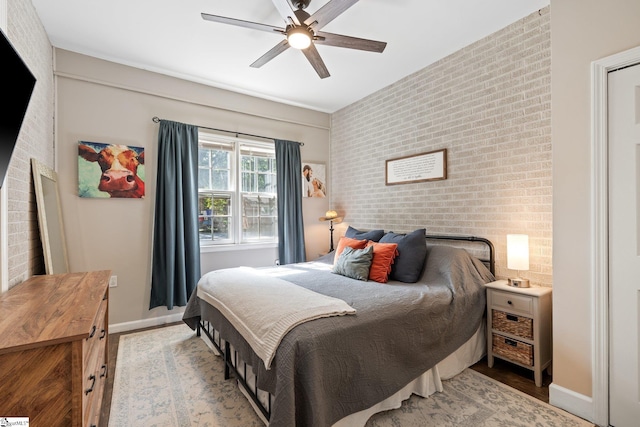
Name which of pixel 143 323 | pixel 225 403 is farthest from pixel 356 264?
pixel 143 323

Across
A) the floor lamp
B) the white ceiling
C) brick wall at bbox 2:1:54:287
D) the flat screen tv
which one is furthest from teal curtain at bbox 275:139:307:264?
the flat screen tv

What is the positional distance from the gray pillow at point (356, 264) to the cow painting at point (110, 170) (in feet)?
7.76

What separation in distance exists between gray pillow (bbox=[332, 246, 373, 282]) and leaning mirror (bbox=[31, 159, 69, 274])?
243 cm

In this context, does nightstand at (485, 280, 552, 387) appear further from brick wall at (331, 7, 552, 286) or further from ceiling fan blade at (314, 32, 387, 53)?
ceiling fan blade at (314, 32, 387, 53)

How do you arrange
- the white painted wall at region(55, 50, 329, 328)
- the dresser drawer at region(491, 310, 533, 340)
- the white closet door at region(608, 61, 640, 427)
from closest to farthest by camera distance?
1. the white closet door at region(608, 61, 640, 427)
2. the dresser drawer at region(491, 310, 533, 340)
3. the white painted wall at region(55, 50, 329, 328)

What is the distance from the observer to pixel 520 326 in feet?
7.48

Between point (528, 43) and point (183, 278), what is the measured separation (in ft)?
13.5

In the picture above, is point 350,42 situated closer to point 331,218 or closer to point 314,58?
point 314,58

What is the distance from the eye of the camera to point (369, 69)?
11.4 feet

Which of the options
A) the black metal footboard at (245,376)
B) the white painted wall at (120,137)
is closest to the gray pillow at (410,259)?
the black metal footboard at (245,376)

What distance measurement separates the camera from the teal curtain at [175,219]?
341 cm

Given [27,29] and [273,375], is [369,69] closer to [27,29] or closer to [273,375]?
[27,29]

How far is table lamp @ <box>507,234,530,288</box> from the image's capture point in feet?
7.73

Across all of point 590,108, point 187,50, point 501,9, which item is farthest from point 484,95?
point 187,50
